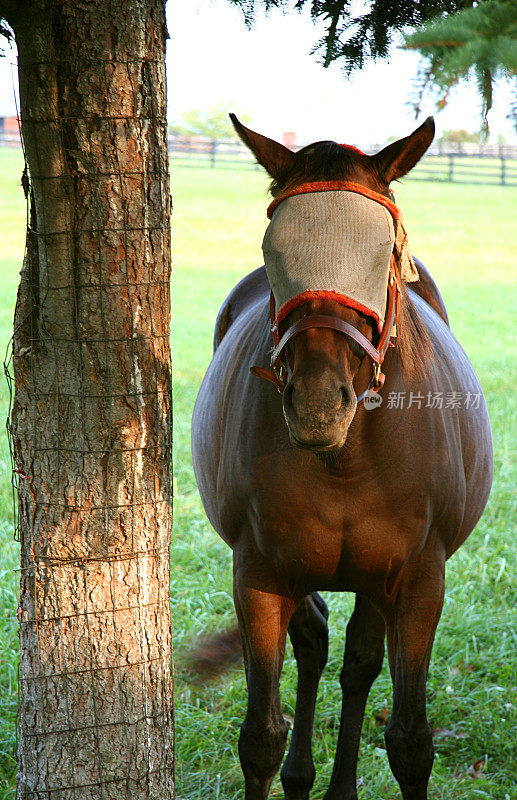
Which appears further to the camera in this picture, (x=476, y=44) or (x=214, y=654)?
(x=214, y=654)

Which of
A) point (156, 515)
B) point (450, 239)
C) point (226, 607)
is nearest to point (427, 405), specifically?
point (156, 515)

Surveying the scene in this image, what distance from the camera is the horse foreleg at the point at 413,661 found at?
2354 millimetres

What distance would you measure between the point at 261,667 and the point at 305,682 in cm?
76

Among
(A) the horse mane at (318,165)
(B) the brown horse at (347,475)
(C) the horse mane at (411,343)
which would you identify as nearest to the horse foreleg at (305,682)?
(B) the brown horse at (347,475)

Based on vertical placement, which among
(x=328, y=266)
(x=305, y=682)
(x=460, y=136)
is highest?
(x=460, y=136)

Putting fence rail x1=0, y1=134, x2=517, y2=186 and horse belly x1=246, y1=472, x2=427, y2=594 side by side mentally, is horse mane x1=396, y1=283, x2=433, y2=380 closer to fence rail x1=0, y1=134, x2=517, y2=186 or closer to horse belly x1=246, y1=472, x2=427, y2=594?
horse belly x1=246, y1=472, x2=427, y2=594

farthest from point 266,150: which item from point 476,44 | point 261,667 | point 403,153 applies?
point 261,667

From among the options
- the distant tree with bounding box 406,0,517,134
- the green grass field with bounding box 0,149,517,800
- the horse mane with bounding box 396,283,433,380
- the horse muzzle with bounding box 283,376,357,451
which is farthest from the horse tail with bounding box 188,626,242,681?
the distant tree with bounding box 406,0,517,134

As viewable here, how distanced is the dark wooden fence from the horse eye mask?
24.3 m

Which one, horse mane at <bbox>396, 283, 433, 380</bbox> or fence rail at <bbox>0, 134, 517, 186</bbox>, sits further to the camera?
fence rail at <bbox>0, 134, 517, 186</bbox>

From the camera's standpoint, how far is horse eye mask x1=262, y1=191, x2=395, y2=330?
185cm

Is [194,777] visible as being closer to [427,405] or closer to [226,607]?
[226,607]

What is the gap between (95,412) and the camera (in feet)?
7.09

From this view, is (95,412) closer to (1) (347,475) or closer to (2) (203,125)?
(1) (347,475)
